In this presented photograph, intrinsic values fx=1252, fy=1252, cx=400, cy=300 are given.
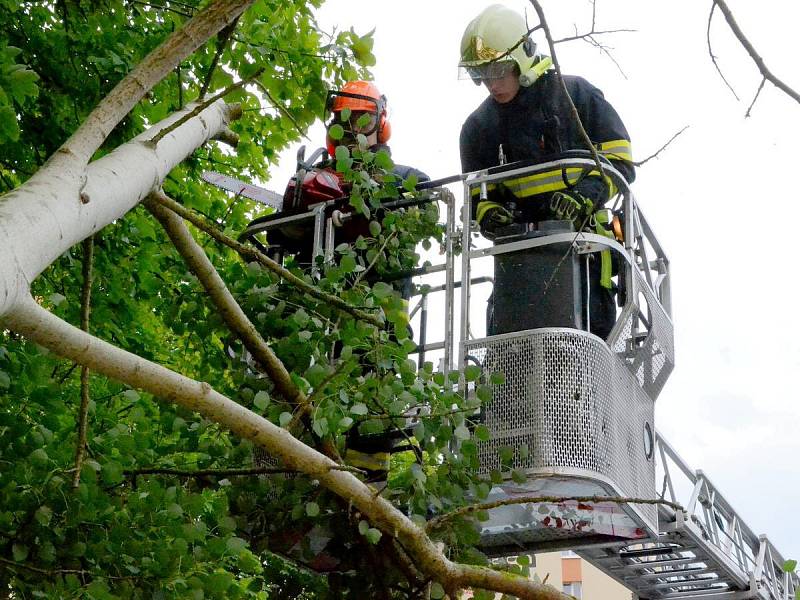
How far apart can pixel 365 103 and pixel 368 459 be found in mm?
2330

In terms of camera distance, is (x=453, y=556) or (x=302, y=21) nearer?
(x=453, y=556)

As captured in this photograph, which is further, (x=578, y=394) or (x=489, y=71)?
(x=489, y=71)

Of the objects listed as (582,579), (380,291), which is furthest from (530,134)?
(582,579)

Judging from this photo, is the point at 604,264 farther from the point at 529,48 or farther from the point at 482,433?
the point at 482,433

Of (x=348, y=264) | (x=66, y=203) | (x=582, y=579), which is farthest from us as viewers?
(x=582, y=579)

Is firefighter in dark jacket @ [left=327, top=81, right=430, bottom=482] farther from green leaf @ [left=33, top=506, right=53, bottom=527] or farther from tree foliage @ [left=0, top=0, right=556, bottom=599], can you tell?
green leaf @ [left=33, top=506, right=53, bottom=527]

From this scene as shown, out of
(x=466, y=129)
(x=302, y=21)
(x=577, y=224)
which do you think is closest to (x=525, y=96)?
(x=466, y=129)

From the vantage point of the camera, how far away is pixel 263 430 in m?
3.44

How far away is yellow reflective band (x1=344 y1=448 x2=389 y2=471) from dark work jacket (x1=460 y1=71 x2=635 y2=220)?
1381 millimetres

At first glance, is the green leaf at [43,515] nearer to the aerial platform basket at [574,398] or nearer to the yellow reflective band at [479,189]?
the aerial platform basket at [574,398]

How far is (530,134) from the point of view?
634cm

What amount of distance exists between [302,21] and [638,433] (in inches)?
114

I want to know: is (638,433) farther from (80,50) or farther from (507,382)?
(80,50)

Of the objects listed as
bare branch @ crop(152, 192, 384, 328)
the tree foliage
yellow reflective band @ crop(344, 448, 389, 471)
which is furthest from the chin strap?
yellow reflective band @ crop(344, 448, 389, 471)
